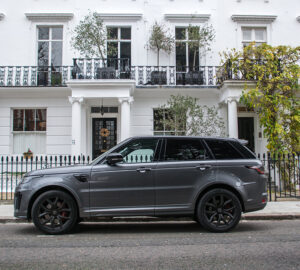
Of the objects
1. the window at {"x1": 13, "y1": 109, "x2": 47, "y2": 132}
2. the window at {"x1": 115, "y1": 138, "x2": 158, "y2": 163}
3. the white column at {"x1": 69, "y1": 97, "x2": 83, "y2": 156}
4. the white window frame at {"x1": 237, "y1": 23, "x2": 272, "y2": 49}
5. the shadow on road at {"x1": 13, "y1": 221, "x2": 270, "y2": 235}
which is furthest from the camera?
the white window frame at {"x1": 237, "y1": 23, "x2": 272, "y2": 49}

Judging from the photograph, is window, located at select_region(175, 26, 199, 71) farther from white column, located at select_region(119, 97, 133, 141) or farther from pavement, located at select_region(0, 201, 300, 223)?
pavement, located at select_region(0, 201, 300, 223)

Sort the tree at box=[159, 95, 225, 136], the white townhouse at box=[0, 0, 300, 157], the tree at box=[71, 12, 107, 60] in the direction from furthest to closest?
the white townhouse at box=[0, 0, 300, 157] < the tree at box=[71, 12, 107, 60] < the tree at box=[159, 95, 225, 136]

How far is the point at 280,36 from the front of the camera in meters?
16.2

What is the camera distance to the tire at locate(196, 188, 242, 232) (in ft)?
20.0

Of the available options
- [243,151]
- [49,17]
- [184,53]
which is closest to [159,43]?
[184,53]

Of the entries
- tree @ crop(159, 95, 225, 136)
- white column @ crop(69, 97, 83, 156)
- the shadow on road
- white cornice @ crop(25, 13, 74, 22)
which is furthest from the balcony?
the shadow on road

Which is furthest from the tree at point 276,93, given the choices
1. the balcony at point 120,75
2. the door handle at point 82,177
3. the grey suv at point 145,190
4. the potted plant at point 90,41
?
the door handle at point 82,177

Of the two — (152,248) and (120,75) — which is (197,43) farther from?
(152,248)

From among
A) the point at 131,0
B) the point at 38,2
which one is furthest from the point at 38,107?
the point at 131,0

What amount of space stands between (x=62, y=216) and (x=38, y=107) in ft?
33.8

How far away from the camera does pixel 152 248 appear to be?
17.0 ft

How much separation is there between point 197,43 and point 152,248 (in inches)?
479

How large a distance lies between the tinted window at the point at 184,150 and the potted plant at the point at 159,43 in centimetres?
887

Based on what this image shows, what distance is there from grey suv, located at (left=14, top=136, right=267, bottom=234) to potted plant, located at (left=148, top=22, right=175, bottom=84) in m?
9.12
